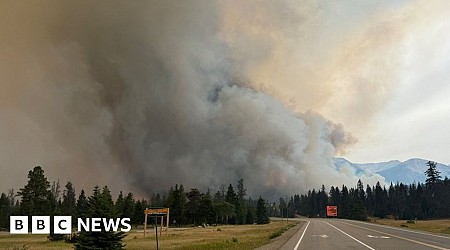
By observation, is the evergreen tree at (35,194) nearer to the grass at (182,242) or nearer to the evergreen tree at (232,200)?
the grass at (182,242)

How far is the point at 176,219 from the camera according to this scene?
145 meters

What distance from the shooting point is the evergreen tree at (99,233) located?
93.4 feet

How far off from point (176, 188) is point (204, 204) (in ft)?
47.5

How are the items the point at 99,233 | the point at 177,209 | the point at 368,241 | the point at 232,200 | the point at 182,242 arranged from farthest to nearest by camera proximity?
the point at 232,200 < the point at 177,209 < the point at 182,242 < the point at 368,241 < the point at 99,233

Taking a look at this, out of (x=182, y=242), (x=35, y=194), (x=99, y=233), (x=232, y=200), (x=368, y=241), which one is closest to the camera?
(x=99, y=233)

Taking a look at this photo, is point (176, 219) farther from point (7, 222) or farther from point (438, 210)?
point (438, 210)

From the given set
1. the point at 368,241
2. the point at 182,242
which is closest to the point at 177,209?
the point at 182,242

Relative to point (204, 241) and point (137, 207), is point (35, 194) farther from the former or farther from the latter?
point (204, 241)

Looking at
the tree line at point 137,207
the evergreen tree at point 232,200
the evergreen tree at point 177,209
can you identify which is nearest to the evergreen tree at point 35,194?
the tree line at point 137,207

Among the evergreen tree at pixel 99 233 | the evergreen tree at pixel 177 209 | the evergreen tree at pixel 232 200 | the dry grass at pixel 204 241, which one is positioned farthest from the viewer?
the evergreen tree at pixel 232 200

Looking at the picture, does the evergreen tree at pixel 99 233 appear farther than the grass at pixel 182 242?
No

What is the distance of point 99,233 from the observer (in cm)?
2912

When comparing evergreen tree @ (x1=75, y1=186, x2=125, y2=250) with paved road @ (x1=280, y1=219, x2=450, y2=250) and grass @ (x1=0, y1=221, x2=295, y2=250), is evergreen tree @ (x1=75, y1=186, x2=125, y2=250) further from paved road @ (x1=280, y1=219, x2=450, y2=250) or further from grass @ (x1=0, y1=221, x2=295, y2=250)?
paved road @ (x1=280, y1=219, x2=450, y2=250)

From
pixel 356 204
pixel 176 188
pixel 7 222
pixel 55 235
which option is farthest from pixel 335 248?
pixel 356 204
